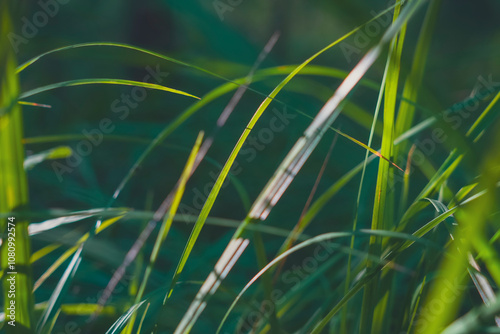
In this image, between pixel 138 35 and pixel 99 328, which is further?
pixel 138 35

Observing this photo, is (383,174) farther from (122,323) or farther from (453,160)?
(122,323)

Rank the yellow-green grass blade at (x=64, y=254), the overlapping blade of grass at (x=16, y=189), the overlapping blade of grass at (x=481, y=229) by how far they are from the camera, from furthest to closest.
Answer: the yellow-green grass blade at (x=64, y=254) < the overlapping blade of grass at (x=16, y=189) < the overlapping blade of grass at (x=481, y=229)

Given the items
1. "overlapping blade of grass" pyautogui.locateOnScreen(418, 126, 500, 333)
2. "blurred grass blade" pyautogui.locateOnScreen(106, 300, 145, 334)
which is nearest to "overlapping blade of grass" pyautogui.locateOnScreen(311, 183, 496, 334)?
"overlapping blade of grass" pyautogui.locateOnScreen(418, 126, 500, 333)

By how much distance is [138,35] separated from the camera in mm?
1802

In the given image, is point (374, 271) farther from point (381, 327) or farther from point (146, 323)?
point (146, 323)

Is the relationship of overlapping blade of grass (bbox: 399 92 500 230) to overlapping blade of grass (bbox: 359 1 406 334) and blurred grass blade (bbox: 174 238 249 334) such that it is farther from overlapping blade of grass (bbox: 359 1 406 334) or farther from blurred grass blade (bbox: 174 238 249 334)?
blurred grass blade (bbox: 174 238 249 334)

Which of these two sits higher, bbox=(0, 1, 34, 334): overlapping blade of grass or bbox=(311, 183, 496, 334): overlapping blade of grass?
bbox=(0, 1, 34, 334): overlapping blade of grass

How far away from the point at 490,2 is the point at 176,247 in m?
3.08

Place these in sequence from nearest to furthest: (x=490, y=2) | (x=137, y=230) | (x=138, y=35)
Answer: (x=137, y=230), (x=138, y=35), (x=490, y=2)

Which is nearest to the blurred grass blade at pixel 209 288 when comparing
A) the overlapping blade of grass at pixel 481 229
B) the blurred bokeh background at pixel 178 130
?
the blurred bokeh background at pixel 178 130

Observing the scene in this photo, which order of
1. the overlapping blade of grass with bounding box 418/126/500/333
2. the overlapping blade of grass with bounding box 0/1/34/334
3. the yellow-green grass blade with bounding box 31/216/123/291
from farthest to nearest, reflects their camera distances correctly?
the yellow-green grass blade with bounding box 31/216/123/291 → the overlapping blade of grass with bounding box 0/1/34/334 → the overlapping blade of grass with bounding box 418/126/500/333

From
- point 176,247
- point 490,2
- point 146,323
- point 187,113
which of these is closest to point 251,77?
point 187,113

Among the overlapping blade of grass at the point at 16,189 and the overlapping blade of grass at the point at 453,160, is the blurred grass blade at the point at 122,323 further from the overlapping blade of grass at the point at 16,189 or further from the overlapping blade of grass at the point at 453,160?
the overlapping blade of grass at the point at 453,160

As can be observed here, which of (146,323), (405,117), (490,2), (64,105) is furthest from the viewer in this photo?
(490,2)
